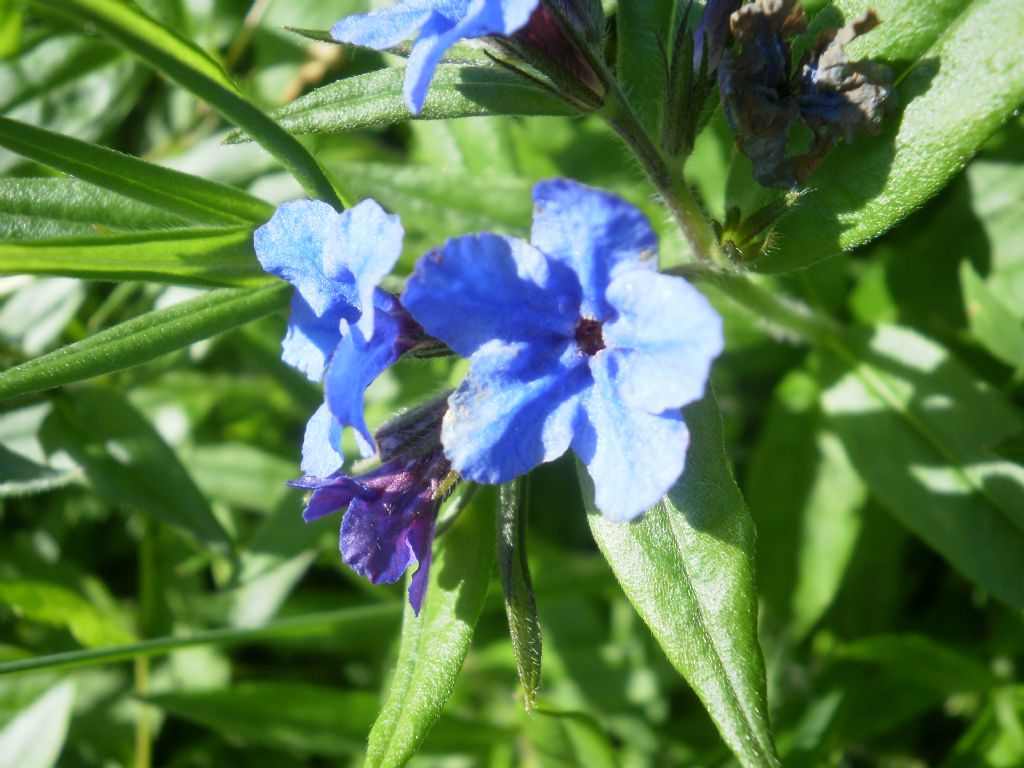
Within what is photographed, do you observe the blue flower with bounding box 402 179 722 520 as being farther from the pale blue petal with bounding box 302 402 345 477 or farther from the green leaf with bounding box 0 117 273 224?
the green leaf with bounding box 0 117 273 224

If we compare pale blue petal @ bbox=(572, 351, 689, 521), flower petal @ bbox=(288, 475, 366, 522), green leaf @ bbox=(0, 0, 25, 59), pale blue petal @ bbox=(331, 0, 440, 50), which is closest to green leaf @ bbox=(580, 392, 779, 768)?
pale blue petal @ bbox=(572, 351, 689, 521)

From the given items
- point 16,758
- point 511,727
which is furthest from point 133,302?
point 511,727

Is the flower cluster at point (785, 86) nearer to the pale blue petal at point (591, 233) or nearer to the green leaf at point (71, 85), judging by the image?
the pale blue petal at point (591, 233)

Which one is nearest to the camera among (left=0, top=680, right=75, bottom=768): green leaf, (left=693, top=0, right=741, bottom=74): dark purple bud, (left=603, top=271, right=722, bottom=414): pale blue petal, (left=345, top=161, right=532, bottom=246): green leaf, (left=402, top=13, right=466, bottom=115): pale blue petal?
(left=603, top=271, right=722, bottom=414): pale blue petal

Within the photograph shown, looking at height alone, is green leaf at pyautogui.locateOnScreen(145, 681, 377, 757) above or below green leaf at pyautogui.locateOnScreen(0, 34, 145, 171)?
below

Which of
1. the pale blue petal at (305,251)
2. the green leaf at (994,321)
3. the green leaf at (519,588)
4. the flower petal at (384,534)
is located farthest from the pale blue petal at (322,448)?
the green leaf at (994,321)

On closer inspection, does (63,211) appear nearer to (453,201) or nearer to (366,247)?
(366,247)
